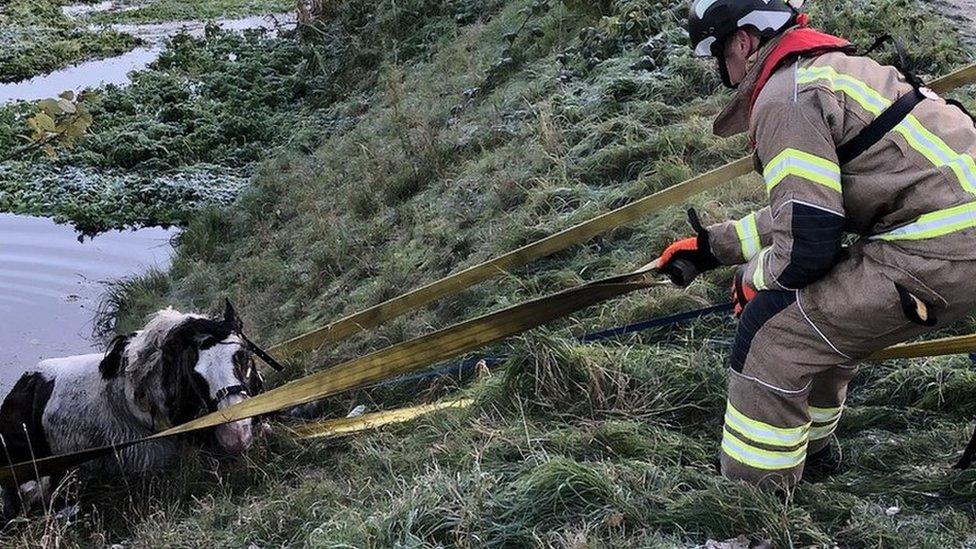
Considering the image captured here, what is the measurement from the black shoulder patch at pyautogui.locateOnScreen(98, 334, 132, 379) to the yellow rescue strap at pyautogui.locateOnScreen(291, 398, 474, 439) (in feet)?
3.98

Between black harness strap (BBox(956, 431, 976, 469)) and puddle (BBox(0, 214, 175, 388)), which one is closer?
black harness strap (BBox(956, 431, 976, 469))

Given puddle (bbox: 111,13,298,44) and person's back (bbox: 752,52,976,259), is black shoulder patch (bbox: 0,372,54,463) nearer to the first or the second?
person's back (bbox: 752,52,976,259)

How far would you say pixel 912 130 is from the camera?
2.95m

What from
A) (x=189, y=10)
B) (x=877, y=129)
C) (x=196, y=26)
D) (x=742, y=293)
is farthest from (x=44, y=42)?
(x=877, y=129)

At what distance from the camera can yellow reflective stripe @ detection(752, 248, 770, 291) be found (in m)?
3.23

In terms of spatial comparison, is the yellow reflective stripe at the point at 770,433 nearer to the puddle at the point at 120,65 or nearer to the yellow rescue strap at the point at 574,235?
the yellow rescue strap at the point at 574,235

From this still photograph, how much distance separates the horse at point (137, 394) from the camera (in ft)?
16.2

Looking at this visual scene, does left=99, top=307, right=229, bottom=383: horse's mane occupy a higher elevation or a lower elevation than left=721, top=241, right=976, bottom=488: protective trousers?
lower

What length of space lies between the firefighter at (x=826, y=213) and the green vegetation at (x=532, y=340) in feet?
1.33

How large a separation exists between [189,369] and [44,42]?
2273 centimetres

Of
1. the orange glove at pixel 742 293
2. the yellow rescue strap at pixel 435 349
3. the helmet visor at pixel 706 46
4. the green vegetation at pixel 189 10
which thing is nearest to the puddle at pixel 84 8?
the green vegetation at pixel 189 10

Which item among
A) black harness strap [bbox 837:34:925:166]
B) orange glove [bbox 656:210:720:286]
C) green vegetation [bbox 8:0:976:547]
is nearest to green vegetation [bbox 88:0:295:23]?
green vegetation [bbox 8:0:976:547]

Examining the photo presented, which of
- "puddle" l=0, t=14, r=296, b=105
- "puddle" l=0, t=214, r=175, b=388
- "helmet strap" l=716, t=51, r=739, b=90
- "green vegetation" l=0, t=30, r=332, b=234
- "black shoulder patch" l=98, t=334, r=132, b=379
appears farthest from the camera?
"puddle" l=0, t=14, r=296, b=105

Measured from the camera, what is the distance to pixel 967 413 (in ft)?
13.0
